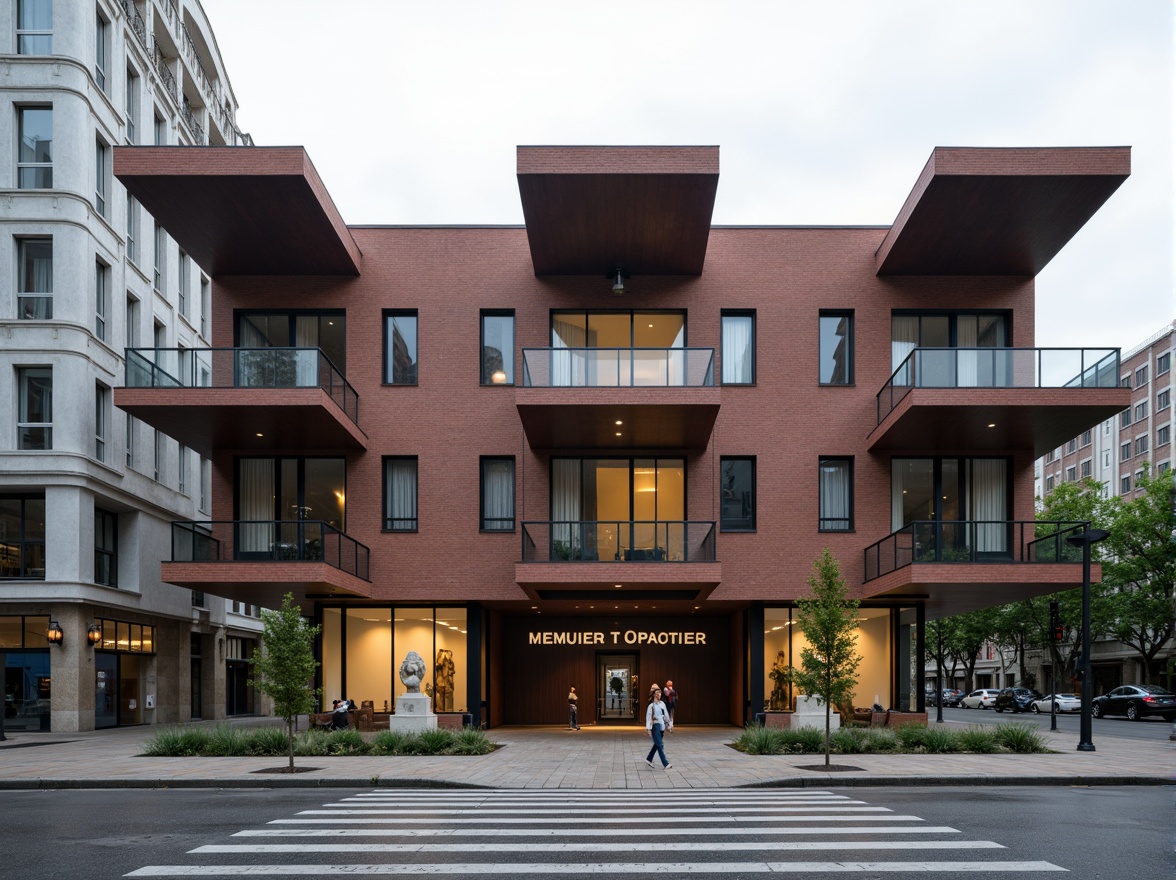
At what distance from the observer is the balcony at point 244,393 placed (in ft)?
86.7

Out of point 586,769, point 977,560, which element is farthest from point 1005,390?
point 586,769

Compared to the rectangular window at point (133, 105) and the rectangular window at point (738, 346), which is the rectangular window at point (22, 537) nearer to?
the rectangular window at point (133, 105)

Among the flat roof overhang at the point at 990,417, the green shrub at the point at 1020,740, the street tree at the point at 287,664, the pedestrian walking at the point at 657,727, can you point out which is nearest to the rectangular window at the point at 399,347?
the street tree at the point at 287,664

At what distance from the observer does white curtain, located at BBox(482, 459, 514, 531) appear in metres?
30.2

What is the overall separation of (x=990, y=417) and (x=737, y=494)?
23.6 ft

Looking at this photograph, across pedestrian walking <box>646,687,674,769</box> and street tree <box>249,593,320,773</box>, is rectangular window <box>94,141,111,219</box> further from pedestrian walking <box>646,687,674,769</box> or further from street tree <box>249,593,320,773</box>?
pedestrian walking <box>646,687,674,769</box>

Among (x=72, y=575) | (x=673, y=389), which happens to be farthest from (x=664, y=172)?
(x=72, y=575)

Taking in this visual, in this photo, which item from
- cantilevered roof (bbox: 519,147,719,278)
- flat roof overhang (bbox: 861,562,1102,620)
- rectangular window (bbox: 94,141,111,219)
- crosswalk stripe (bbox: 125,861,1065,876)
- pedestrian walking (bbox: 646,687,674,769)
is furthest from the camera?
rectangular window (bbox: 94,141,111,219)

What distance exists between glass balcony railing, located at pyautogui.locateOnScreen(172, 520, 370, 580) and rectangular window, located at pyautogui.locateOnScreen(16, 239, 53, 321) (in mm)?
9710

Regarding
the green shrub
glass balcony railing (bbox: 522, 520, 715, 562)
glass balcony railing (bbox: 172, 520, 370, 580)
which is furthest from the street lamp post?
glass balcony railing (bbox: 172, 520, 370, 580)

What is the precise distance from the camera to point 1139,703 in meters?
45.9

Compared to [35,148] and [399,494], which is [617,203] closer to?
[399,494]

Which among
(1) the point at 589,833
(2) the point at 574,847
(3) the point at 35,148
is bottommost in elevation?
(1) the point at 589,833

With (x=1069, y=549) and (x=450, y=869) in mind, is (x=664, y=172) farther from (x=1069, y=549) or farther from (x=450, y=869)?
(x=450, y=869)
